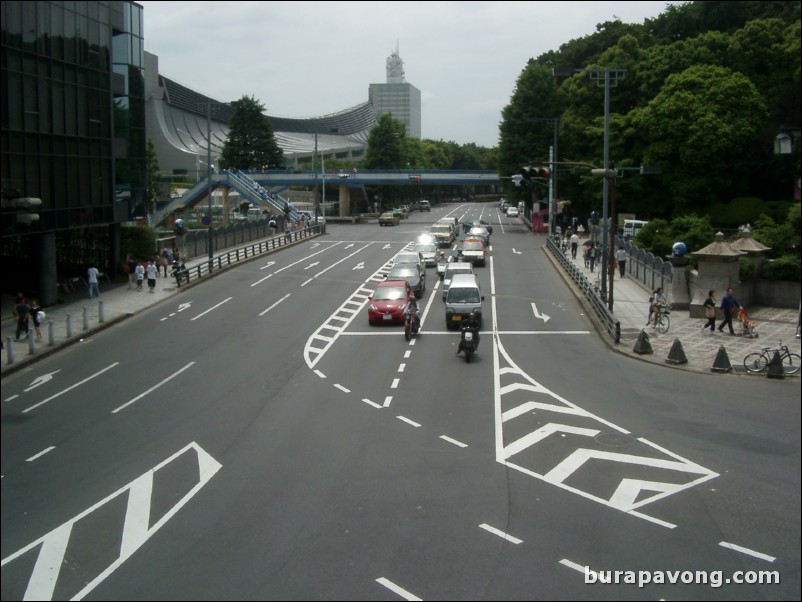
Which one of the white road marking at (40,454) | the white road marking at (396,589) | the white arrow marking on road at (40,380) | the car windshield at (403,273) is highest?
the car windshield at (403,273)

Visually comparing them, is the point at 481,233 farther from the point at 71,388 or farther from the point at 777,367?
the point at 71,388

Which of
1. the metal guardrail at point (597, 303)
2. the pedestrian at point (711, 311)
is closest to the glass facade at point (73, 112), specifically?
the metal guardrail at point (597, 303)

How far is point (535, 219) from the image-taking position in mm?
75938

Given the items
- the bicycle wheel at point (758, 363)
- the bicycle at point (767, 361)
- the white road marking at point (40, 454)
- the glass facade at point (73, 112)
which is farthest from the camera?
the glass facade at point (73, 112)

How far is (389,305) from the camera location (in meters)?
31.6

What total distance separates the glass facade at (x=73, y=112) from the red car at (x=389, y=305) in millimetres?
12901

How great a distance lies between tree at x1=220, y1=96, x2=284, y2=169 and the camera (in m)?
103

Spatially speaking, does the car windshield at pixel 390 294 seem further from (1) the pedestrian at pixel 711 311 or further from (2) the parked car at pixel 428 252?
(2) the parked car at pixel 428 252

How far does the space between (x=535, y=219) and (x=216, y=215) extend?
41.9m

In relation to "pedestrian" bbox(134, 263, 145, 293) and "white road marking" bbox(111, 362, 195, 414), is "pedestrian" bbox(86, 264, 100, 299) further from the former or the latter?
"white road marking" bbox(111, 362, 195, 414)

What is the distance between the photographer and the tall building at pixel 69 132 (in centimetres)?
3152

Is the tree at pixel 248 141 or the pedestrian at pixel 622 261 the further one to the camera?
the tree at pixel 248 141

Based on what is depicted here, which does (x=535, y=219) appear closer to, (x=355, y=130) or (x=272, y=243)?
(x=272, y=243)

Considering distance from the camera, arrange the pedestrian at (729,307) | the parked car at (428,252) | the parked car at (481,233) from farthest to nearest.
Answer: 1. the parked car at (481,233)
2. the parked car at (428,252)
3. the pedestrian at (729,307)
